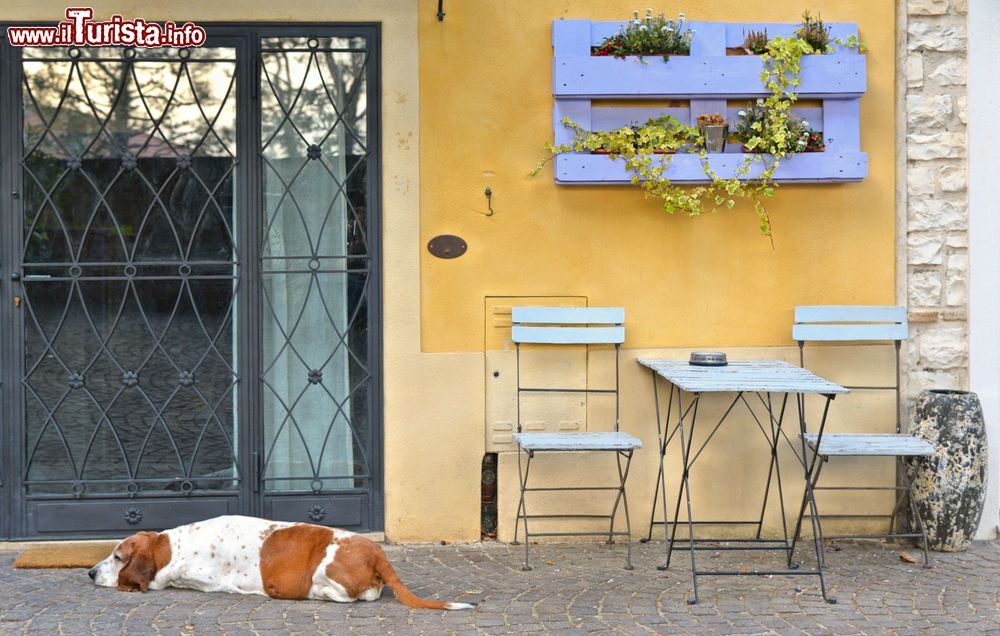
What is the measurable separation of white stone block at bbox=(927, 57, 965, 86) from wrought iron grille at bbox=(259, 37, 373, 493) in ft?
10.4

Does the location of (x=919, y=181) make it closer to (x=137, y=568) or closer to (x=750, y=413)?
(x=750, y=413)

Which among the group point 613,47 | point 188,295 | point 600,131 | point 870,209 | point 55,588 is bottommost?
point 55,588

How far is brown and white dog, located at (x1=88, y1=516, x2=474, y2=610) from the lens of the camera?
527 centimetres

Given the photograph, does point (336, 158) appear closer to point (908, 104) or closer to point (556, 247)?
point (556, 247)

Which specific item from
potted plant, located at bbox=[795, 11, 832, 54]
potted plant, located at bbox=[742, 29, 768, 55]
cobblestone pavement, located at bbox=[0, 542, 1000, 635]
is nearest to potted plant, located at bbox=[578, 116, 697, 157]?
potted plant, located at bbox=[742, 29, 768, 55]

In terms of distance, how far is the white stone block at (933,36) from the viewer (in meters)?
6.43

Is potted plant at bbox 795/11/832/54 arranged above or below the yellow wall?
above

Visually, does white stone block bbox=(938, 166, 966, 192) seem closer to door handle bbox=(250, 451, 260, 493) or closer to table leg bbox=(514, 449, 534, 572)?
table leg bbox=(514, 449, 534, 572)

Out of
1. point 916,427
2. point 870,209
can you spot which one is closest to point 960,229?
point 870,209

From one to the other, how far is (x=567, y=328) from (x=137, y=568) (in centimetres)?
249

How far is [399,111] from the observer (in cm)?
634

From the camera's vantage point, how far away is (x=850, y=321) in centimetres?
636

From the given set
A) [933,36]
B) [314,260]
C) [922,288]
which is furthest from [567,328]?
[933,36]

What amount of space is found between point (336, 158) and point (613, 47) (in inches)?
64.1
